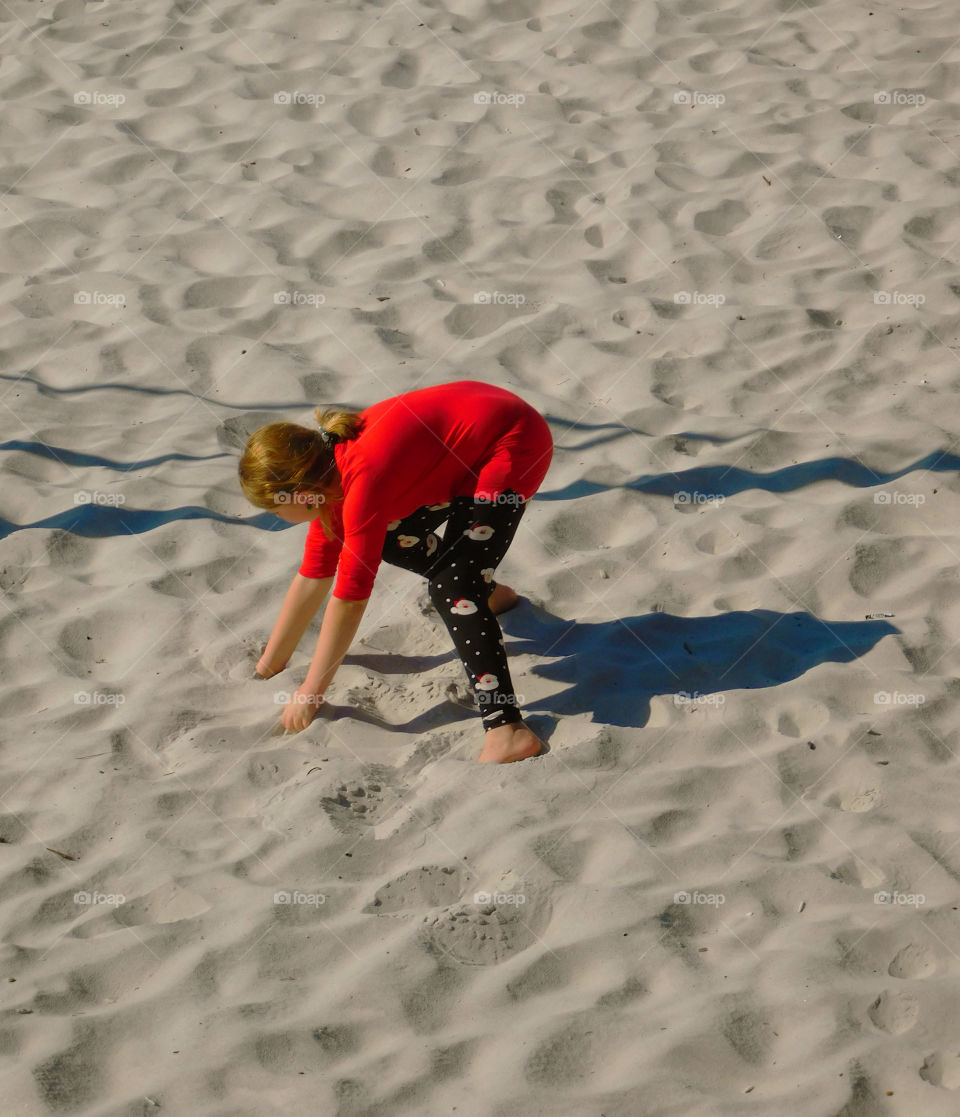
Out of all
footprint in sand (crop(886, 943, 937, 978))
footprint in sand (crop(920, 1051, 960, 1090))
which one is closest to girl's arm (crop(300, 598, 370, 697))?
footprint in sand (crop(886, 943, 937, 978))

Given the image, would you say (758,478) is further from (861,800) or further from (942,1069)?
(942,1069)

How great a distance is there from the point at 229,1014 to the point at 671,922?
858 mm

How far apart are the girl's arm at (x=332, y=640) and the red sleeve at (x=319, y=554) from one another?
225 millimetres

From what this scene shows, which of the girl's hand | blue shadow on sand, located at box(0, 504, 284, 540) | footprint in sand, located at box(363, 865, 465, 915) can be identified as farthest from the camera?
blue shadow on sand, located at box(0, 504, 284, 540)

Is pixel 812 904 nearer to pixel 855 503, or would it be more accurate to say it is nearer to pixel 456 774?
pixel 456 774

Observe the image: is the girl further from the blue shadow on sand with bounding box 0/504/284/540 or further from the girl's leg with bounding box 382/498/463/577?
the blue shadow on sand with bounding box 0/504/284/540

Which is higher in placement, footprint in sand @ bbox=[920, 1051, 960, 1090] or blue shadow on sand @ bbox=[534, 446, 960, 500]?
footprint in sand @ bbox=[920, 1051, 960, 1090]

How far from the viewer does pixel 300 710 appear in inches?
121

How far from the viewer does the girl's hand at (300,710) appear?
3.07m

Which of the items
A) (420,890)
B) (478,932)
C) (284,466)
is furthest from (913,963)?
(284,466)

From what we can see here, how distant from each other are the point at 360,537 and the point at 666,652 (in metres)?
0.93

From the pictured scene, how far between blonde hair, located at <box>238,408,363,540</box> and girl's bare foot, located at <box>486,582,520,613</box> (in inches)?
28.0

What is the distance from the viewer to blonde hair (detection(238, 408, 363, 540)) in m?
2.81

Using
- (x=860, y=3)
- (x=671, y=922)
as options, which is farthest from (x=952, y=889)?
(x=860, y=3)
